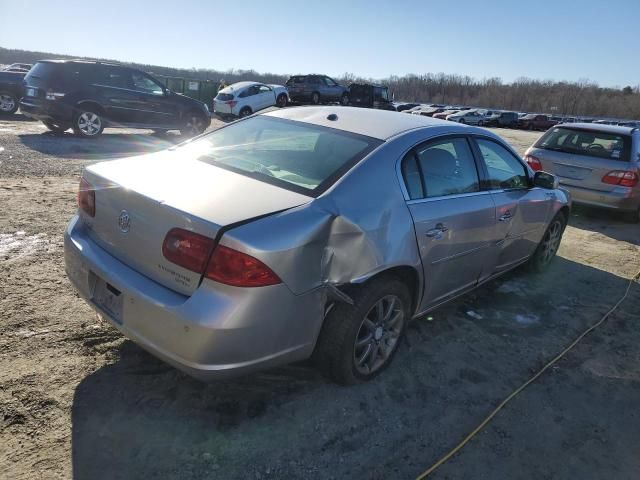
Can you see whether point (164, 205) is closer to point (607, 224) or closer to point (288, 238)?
point (288, 238)

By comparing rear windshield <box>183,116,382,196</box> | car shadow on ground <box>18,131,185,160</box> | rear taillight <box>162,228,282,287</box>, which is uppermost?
rear windshield <box>183,116,382,196</box>

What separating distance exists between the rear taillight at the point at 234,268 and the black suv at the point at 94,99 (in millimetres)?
10925

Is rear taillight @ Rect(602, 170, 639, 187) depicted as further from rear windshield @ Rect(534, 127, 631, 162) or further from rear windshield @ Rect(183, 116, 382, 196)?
rear windshield @ Rect(183, 116, 382, 196)

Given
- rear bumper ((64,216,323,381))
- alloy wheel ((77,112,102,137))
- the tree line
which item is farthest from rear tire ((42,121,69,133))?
the tree line

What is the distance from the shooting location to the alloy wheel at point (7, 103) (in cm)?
1460

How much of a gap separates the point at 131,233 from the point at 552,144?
7.39 m

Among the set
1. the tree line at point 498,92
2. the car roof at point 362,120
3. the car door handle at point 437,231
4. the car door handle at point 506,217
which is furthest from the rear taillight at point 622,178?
the tree line at point 498,92

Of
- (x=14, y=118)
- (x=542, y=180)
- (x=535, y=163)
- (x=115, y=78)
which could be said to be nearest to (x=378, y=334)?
(x=542, y=180)

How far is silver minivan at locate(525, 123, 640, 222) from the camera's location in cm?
745

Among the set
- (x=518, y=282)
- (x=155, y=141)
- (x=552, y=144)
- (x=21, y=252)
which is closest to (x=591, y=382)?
(x=518, y=282)

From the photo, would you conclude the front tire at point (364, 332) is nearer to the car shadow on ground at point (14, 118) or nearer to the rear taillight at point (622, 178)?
the rear taillight at point (622, 178)

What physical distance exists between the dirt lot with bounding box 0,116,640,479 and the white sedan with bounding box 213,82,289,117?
59.2ft

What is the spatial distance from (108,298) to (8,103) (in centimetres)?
1518

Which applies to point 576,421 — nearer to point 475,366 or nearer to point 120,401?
point 475,366
